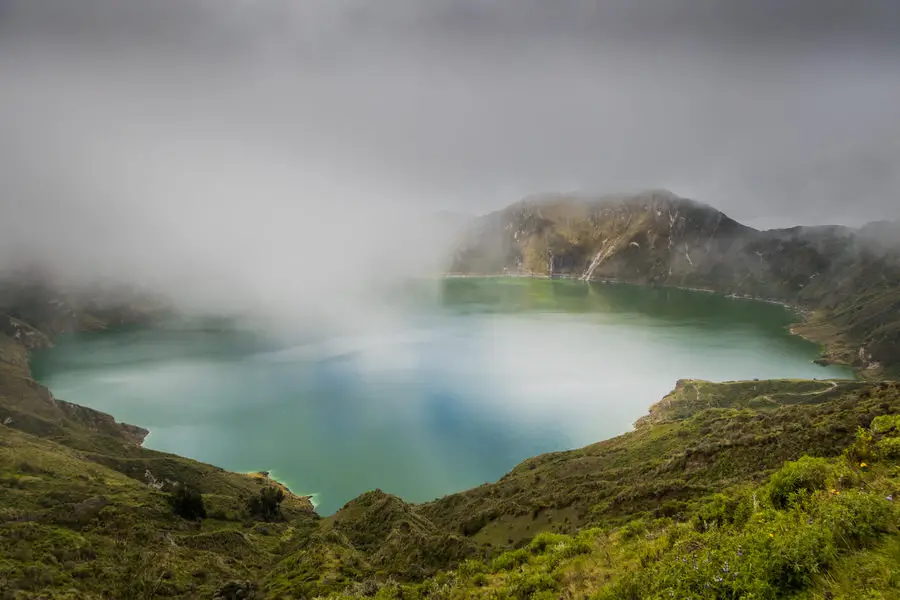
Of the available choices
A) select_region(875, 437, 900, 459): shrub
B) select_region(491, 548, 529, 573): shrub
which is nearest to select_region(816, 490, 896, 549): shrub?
select_region(875, 437, 900, 459): shrub

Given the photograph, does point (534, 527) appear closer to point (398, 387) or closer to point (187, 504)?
point (187, 504)

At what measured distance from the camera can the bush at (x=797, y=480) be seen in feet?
30.7

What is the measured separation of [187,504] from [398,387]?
56683mm

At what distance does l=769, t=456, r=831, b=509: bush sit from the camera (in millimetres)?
9352

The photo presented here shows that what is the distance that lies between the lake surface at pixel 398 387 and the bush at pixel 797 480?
46.2m

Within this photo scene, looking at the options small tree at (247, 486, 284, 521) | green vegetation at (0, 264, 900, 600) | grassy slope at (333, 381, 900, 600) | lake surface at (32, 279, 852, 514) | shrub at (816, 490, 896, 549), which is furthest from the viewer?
lake surface at (32, 279, 852, 514)

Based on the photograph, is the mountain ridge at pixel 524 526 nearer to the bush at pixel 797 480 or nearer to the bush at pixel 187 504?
the bush at pixel 797 480

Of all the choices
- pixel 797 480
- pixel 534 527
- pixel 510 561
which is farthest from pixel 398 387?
pixel 797 480

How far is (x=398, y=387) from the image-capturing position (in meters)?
86.9

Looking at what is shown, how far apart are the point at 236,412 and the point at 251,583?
62960mm

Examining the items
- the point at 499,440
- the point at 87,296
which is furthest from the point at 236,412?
the point at 87,296

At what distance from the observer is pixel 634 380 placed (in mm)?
91188

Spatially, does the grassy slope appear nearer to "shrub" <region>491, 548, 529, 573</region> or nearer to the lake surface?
"shrub" <region>491, 548, 529, 573</region>

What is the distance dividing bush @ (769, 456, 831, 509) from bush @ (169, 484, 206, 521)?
33.5 meters
